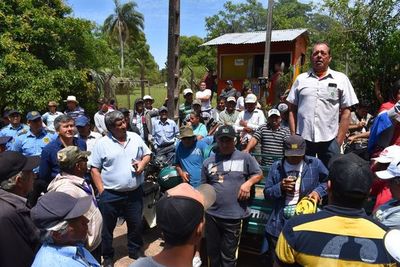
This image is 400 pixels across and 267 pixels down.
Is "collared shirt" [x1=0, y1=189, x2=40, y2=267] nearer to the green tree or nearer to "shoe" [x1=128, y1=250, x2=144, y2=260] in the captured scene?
"shoe" [x1=128, y1=250, x2=144, y2=260]

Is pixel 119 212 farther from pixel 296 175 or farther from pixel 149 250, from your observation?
pixel 296 175

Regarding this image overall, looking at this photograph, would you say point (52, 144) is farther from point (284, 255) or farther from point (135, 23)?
point (135, 23)

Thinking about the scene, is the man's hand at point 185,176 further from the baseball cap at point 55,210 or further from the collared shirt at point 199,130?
the baseball cap at point 55,210

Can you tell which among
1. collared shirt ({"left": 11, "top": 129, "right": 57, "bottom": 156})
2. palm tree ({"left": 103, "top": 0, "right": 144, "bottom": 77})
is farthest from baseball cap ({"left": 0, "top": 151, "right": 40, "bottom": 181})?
palm tree ({"left": 103, "top": 0, "right": 144, "bottom": 77})

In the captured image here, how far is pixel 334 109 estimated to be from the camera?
13.1 feet

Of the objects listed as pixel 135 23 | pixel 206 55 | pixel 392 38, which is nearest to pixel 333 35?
pixel 392 38

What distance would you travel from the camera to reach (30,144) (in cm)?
581

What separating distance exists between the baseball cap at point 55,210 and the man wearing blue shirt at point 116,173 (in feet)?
7.39

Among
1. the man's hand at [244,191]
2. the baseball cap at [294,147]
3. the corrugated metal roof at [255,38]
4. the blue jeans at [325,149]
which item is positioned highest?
the corrugated metal roof at [255,38]

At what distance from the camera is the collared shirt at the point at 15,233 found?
2.58m

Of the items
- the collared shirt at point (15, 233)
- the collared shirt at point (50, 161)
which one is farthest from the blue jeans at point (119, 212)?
the collared shirt at point (15, 233)

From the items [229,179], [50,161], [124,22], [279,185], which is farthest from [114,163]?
[124,22]

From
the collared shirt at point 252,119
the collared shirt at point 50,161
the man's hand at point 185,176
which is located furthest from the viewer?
the collared shirt at point 252,119

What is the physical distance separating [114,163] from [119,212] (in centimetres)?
65
